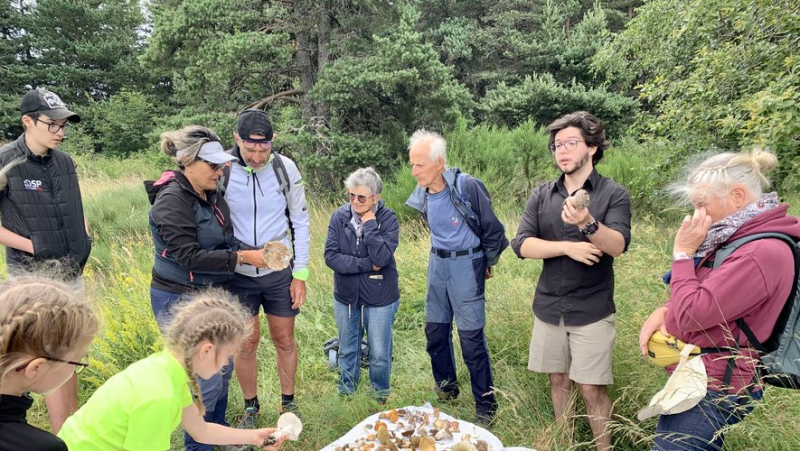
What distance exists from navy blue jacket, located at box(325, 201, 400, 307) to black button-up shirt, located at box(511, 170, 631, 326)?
975mm

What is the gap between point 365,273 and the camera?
10.7ft

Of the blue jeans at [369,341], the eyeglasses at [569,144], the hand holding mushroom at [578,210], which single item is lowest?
the blue jeans at [369,341]

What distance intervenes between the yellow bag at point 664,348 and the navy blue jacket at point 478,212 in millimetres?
1169

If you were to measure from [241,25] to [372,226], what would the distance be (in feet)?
23.0

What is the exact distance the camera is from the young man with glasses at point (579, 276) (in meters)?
2.48

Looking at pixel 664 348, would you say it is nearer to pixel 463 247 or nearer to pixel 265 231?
pixel 463 247

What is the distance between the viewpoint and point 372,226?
3195 mm

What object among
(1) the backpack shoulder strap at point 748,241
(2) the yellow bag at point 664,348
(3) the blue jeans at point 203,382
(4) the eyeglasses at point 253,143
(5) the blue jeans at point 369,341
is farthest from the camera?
(5) the blue jeans at point 369,341

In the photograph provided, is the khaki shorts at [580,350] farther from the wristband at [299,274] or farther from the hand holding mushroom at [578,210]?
the wristband at [299,274]

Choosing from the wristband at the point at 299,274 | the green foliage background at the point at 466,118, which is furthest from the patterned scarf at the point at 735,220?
the wristband at the point at 299,274

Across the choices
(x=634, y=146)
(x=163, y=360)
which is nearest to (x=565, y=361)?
(x=163, y=360)

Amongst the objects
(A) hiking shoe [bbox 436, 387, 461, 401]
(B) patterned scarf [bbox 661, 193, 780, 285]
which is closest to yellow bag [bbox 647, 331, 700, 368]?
(B) patterned scarf [bbox 661, 193, 780, 285]

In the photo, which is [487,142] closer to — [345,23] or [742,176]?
[345,23]

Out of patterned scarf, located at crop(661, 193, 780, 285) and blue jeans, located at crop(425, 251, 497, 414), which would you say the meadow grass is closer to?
blue jeans, located at crop(425, 251, 497, 414)
